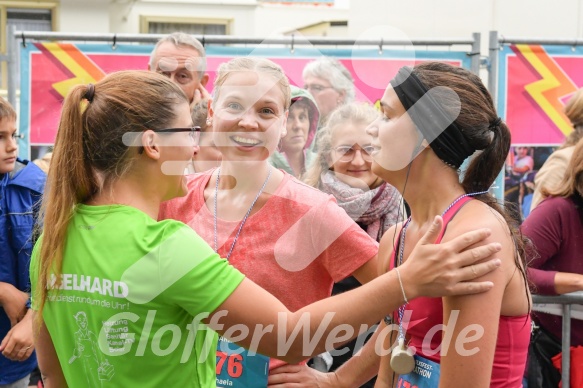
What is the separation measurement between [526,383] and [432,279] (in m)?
2.13

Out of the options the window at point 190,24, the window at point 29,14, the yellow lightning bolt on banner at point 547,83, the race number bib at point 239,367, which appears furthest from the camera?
the window at point 190,24

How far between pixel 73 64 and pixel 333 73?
163 cm

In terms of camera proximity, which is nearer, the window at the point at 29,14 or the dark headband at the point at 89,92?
the dark headband at the point at 89,92

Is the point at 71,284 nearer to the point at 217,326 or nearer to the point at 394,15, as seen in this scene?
the point at 217,326

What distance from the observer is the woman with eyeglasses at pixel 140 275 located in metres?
1.87

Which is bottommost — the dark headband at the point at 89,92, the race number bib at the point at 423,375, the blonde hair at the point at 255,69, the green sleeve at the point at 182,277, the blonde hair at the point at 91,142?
the race number bib at the point at 423,375

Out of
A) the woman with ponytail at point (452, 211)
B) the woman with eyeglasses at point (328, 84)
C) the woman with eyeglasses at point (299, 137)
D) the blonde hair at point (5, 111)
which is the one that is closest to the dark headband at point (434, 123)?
the woman with ponytail at point (452, 211)

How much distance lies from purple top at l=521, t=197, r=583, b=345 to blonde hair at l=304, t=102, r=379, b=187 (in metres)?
0.94

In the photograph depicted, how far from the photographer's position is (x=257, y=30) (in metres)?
19.2

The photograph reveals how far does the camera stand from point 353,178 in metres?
3.72

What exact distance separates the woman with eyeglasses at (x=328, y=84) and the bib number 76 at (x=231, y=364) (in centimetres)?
234

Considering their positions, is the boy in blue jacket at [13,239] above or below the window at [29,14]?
below

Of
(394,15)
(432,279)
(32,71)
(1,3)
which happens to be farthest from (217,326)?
(1,3)

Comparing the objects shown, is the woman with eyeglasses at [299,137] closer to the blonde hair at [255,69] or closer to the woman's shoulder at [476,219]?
the blonde hair at [255,69]
